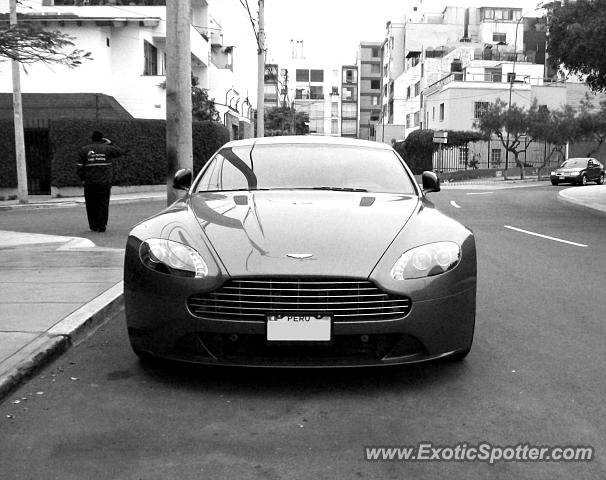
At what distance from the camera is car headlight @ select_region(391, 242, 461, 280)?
4004 millimetres

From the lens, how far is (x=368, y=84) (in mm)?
115812

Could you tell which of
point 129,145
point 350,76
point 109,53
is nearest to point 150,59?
point 109,53

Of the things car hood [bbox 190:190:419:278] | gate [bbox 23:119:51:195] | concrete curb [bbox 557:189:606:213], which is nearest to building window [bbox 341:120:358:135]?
concrete curb [bbox 557:189:606:213]

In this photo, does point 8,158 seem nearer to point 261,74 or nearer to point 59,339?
point 261,74

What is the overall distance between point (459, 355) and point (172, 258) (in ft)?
6.02

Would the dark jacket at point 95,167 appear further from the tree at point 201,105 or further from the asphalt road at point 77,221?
the tree at point 201,105

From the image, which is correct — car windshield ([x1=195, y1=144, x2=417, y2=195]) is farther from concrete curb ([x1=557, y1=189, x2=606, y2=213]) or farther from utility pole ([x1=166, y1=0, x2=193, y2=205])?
concrete curb ([x1=557, y1=189, x2=606, y2=213])

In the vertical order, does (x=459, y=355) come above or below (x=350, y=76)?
below

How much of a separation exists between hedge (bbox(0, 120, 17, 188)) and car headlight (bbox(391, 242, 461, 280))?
70.1 ft

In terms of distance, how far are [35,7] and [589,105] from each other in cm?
3740

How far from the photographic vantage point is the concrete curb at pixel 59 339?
412 centimetres

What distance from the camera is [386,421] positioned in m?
3.59

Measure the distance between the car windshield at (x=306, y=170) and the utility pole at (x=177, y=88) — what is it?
146 inches

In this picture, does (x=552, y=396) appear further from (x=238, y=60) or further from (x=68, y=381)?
(x=238, y=60)
